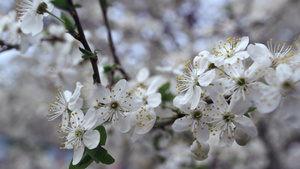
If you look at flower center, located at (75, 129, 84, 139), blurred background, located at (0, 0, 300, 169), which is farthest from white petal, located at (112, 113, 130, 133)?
blurred background, located at (0, 0, 300, 169)

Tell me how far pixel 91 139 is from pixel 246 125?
536mm

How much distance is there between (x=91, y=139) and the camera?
799 mm

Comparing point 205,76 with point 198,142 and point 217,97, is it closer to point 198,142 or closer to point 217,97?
point 217,97

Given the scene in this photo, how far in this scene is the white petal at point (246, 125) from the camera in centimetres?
77

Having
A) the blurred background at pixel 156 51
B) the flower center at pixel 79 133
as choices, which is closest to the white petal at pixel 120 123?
the flower center at pixel 79 133

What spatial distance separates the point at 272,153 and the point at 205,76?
2.94 meters

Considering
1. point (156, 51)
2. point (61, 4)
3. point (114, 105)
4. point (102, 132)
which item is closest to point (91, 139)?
point (102, 132)

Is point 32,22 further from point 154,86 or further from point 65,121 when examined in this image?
point 154,86

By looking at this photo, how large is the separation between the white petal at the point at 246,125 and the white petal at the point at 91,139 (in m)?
0.49

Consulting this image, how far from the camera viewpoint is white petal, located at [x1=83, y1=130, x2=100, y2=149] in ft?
2.58

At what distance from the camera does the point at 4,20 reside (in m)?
1.27

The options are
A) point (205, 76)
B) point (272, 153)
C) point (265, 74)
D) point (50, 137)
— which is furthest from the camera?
point (50, 137)

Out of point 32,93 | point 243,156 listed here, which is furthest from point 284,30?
point 32,93

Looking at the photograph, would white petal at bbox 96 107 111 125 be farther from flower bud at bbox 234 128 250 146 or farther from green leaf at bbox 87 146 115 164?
flower bud at bbox 234 128 250 146
